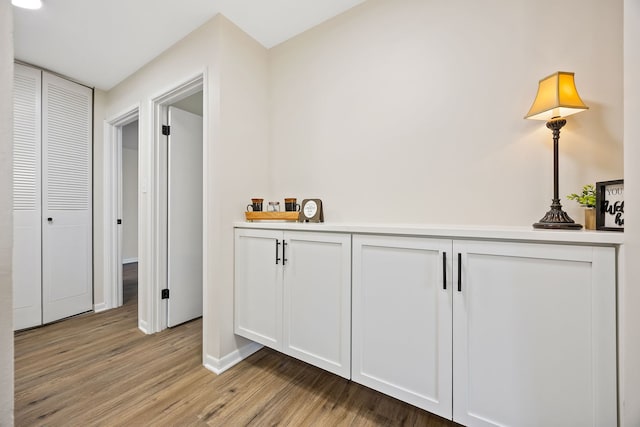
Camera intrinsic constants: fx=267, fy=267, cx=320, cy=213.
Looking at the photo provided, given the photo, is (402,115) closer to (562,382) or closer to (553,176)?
(553,176)

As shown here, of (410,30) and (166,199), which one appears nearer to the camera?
(410,30)

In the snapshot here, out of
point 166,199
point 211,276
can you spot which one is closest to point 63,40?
point 166,199

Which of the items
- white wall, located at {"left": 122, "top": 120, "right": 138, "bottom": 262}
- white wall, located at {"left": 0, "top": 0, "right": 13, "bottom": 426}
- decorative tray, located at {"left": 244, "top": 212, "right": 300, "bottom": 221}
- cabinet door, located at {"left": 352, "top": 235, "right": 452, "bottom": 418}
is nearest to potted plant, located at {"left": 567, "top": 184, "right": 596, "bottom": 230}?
cabinet door, located at {"left": 352, "top": 235, "right": 452, "bottom": 418}

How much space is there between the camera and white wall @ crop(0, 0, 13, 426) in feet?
1.77

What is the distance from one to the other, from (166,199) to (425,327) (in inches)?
90.2

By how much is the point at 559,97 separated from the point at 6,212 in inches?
69.2

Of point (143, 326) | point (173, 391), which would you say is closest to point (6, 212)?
point (173, 391)

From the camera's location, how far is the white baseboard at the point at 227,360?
5.82 feet

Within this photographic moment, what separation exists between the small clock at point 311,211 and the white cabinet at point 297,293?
0.25m

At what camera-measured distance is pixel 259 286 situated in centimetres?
176

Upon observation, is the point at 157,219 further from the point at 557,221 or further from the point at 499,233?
the point at 557,221

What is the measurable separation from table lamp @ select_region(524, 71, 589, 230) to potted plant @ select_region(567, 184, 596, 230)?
0.06 m

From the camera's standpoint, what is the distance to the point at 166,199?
2.39 metres

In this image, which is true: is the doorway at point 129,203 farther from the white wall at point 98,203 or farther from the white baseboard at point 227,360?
the white baseboard at point 227,360
